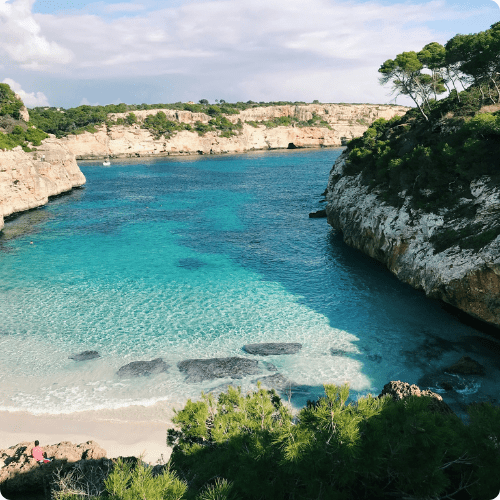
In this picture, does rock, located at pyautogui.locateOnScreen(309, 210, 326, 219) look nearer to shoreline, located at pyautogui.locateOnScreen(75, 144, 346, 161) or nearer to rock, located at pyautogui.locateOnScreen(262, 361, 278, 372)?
rock, located at pyautogui.locateOnScreen(262, 361, 278, 372)

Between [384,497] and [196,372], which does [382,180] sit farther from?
[384,497]

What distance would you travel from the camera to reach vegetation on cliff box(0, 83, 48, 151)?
49.5 metres

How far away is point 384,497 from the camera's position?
6707 millimetres

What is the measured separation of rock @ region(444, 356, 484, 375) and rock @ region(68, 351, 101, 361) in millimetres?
15760

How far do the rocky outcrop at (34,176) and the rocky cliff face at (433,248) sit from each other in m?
35.1

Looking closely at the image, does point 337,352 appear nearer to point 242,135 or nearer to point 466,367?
point 466,367

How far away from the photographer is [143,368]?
690 inches

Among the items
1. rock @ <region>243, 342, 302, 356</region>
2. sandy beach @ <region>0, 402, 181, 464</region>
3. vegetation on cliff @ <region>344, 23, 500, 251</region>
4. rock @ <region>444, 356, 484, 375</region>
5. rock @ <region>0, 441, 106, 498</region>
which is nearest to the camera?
rock @ <region>0, 441, 106, 498</region>

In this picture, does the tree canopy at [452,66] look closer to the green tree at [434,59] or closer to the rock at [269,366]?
the green tree at [434,59]

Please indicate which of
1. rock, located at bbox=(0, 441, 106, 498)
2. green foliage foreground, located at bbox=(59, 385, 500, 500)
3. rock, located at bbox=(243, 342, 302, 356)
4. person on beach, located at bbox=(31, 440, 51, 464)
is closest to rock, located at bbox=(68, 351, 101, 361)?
rock, located at bbox=(243, 342, 302, 356)

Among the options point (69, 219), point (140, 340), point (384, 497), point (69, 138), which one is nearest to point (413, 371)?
point (384, 497)

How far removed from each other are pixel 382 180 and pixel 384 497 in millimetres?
25819

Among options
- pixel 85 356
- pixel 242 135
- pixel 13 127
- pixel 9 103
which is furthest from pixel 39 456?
pixel 242 135

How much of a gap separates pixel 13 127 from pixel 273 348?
52273 millimetres
